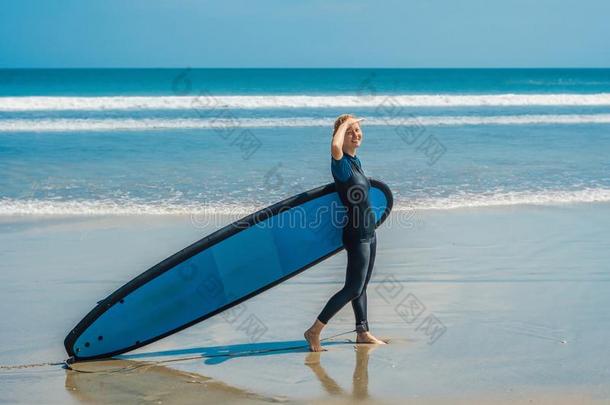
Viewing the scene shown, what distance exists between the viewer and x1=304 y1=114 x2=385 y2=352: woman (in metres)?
4.39

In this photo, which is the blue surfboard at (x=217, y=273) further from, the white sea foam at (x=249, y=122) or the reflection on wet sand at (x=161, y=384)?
the white sea foam at (x=249, y=122)

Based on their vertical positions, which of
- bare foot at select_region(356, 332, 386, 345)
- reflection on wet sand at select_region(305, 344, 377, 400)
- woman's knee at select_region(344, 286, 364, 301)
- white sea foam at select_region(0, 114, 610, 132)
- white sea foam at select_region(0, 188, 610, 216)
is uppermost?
white sea foam at select_region(0, 114, 610, 132)

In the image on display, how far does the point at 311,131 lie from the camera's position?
746 inches

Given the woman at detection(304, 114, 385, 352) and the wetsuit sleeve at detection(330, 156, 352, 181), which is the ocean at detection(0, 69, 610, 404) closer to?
the woman at detection(304, 114, 385, 352)

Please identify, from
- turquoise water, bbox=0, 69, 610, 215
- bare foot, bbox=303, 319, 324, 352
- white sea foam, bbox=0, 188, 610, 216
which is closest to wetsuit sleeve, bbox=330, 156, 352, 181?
→ bare foot, bbox=303, 319, 324, 352

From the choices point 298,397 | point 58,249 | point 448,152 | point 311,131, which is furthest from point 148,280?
point 311,131

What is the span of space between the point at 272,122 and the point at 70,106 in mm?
8970

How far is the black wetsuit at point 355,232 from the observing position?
14.5 ft

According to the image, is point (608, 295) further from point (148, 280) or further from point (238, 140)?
point (238, 140)

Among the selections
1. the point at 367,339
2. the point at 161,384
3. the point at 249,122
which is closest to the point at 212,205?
the point at 367,339

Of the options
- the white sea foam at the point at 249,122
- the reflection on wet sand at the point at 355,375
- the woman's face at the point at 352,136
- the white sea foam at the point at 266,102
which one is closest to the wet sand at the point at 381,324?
the reflection on wet sand at the point at 355,375

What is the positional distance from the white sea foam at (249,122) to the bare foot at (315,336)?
1585 cm

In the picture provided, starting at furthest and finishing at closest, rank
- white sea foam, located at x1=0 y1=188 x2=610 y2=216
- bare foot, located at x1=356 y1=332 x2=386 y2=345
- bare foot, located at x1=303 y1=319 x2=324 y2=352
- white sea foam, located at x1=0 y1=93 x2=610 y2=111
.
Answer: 1. white sea foam, located at x1=0 y1=93 x2=610 y2=111
2. white sea foam, located at x1=0 y1=188 x2=610 y2=216
3. bare foot, located at x1=356 y1=332 x2=386 y2=345
4. bare foot, located at x1=303 y1=319 x2=324 y2=352

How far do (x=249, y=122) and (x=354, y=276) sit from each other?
58.1ft
